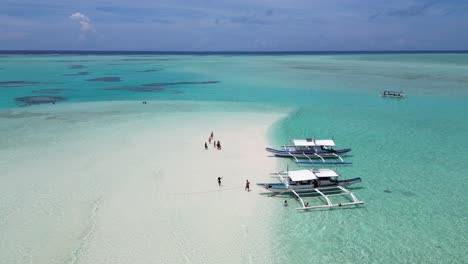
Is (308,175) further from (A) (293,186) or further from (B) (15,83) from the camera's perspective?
(B) (15,83)

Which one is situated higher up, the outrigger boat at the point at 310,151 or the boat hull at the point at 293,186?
the outrigger boat at the point at 310,151

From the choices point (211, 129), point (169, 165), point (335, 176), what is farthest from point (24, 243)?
point (211, 129)

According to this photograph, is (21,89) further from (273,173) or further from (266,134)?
(273,173)

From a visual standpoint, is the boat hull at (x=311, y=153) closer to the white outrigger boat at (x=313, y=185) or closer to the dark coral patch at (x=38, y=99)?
the white outrigger boat at (x=313, y=185)

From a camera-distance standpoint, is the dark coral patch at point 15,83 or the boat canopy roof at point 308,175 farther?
the dark coral patch at point 15,83

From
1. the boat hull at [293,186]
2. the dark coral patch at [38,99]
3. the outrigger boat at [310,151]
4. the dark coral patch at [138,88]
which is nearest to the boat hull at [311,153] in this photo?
the outrigger boat at [310,151]

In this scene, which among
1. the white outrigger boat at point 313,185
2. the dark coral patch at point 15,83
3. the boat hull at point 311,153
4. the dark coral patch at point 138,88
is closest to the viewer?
the white outrigger boat at point 313,185
